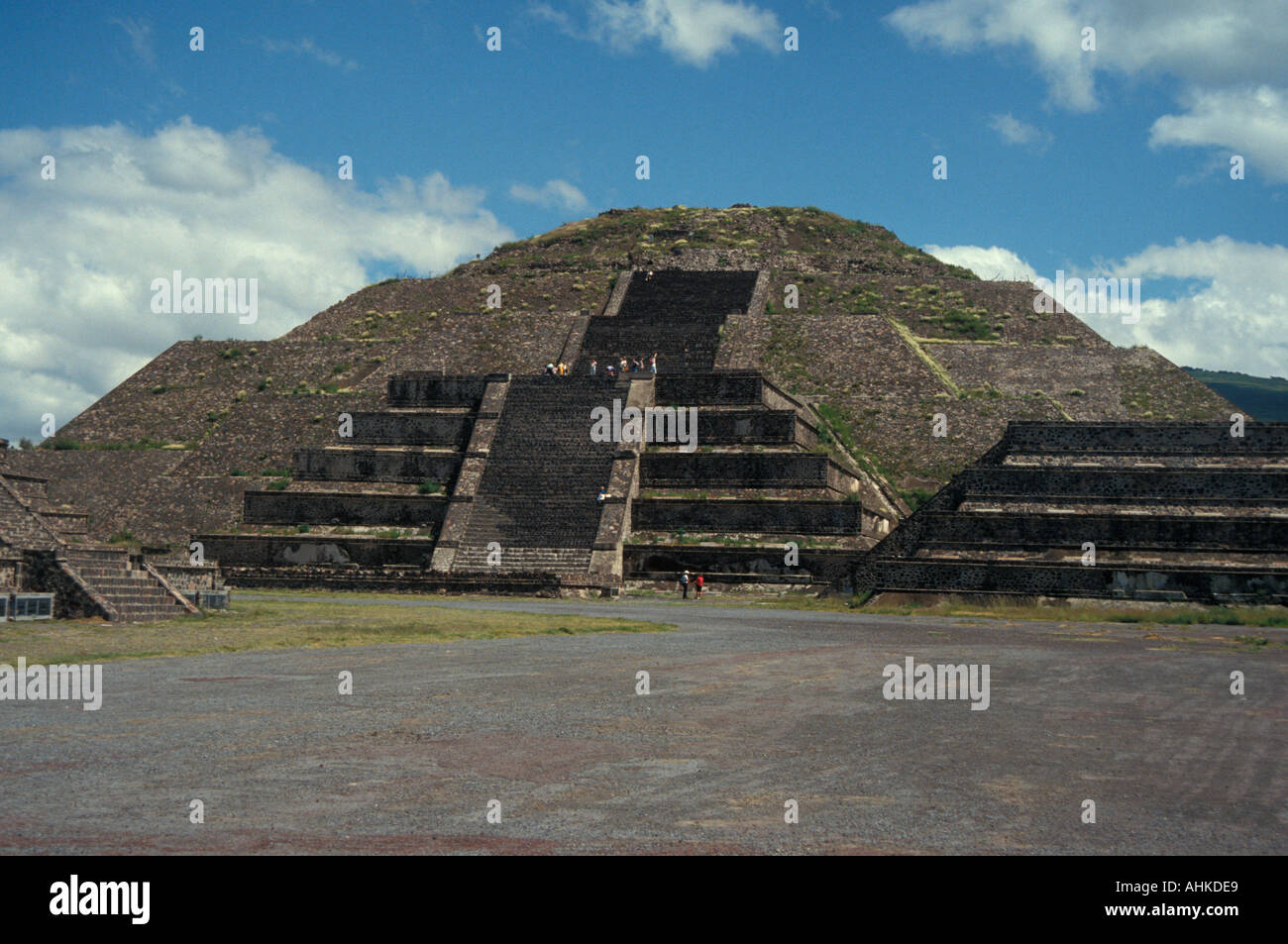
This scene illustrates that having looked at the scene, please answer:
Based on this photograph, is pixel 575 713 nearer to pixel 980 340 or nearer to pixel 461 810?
pixel 461 810

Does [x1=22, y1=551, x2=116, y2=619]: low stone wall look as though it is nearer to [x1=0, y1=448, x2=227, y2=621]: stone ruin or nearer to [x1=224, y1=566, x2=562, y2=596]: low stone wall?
[x1=0, y1=448, x2=227, y2=621]: stone ruin

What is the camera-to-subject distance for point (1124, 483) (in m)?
31.1

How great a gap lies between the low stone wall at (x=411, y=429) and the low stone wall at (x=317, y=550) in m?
5.68

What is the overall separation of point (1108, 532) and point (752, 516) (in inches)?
401

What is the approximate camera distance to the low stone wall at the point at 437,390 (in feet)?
141

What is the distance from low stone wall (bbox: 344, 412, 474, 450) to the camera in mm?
40969

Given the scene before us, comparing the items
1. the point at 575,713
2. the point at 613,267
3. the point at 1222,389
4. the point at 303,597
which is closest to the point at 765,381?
the point at 303,597

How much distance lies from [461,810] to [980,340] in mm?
52483

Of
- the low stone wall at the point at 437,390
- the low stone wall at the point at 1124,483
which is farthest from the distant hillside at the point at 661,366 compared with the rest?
the low stone wall at the point at 1124,483

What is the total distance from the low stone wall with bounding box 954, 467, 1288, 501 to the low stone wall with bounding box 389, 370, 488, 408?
1809 centimetres

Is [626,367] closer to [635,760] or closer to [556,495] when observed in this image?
[556,495]

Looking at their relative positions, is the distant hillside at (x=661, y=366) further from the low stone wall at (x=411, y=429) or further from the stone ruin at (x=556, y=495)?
the stone ruin at (x=556, y=495)

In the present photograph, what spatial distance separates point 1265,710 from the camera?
37.3 ft

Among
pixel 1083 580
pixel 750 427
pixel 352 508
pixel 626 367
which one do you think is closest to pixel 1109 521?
pixel 1083 580
